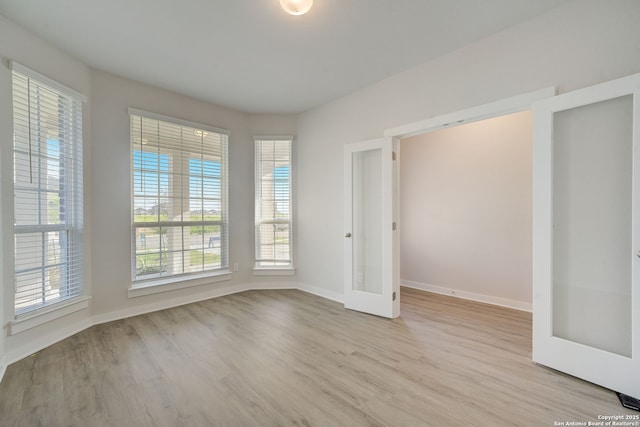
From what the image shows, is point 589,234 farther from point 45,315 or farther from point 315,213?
point 45,315

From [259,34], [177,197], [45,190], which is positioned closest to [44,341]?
[45,190]

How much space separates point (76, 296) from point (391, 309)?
3464 mm

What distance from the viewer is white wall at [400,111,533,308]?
11.5ft

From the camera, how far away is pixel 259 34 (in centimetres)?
243

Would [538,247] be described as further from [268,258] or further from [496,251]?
[268,258]

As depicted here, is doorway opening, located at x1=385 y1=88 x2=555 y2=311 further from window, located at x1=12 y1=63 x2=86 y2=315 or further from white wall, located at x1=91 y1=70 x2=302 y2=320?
window, located at x1=12 y1=63 x2=86 y2=315

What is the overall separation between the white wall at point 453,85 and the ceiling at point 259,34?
0.15 metres

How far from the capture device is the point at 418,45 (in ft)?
8.57

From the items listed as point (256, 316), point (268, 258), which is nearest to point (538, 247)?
point (256, 316)

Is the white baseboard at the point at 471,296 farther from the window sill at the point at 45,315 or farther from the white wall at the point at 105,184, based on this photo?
the window sill at the point at 45,315

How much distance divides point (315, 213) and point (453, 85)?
8.00 ft

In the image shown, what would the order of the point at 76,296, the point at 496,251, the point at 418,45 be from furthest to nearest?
the point at 496,251
the point at 76,296
the point at 418,45

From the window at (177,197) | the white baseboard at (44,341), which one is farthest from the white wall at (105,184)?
the window at (177,197)

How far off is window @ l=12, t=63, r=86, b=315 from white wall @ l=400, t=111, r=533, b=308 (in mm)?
4497
